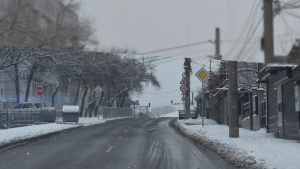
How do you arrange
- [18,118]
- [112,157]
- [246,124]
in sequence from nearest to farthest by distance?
1. [112,157]
2. [246,124]
3. [18,118]

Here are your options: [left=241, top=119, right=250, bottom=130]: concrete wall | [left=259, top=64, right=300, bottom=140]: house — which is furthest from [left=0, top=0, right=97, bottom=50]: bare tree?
[left=241, top=119, right=250, bottom=130]: concrete wall

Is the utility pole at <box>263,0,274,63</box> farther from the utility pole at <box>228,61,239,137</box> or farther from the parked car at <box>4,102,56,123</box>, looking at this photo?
Answer: the parked car at <box>4,102,56,123</box>

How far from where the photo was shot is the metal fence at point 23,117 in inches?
784

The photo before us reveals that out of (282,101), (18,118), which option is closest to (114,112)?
(18,118)

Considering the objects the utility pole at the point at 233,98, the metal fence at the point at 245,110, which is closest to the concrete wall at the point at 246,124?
the metal fence at the point at 245,110

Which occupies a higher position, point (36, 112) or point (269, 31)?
point (269, 31)

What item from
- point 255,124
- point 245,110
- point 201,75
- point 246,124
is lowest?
point 246,124

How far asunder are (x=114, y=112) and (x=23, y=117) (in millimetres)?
20709

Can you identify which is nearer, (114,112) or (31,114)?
A: (31,114)

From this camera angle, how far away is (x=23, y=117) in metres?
22.7

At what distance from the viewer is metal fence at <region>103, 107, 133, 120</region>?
38.1m

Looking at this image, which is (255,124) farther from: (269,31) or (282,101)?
(269,31)

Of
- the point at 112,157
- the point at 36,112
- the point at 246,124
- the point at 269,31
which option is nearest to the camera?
the point at 269,31

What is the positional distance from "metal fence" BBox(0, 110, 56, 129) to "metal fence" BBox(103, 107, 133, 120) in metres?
11.0
